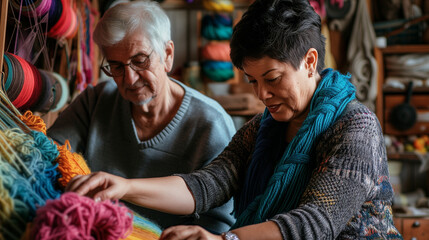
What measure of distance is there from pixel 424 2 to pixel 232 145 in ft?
10.2

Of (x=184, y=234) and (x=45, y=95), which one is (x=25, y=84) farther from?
(x=184, y=234)

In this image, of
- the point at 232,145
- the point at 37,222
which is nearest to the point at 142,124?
the point at 232,145

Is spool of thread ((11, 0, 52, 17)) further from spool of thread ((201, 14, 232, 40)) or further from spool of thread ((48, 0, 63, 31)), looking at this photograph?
spool of thread ((201, 14, 232, 40))

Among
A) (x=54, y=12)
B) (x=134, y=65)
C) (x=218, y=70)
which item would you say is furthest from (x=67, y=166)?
(x=218, y=70)

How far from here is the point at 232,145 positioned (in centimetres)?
144

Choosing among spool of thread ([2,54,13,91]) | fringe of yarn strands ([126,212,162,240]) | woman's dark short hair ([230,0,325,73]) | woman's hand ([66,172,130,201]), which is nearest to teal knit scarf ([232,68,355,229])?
woman's dark short hair ([230,0,325,73])

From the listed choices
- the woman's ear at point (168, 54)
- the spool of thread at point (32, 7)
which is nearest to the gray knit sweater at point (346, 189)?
the woman's ear at point (168, 54)

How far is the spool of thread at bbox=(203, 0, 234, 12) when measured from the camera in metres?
A: 3.57

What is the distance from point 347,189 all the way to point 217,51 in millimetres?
2648

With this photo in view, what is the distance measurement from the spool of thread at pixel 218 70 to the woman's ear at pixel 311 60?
232cm

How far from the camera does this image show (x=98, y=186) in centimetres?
94

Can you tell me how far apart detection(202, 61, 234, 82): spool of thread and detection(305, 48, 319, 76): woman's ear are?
2.32 metres

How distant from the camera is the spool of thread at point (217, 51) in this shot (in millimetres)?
3536

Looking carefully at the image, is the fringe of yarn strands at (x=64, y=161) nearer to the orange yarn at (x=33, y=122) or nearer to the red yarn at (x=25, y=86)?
the orange yarn at (x=33, y=122)
